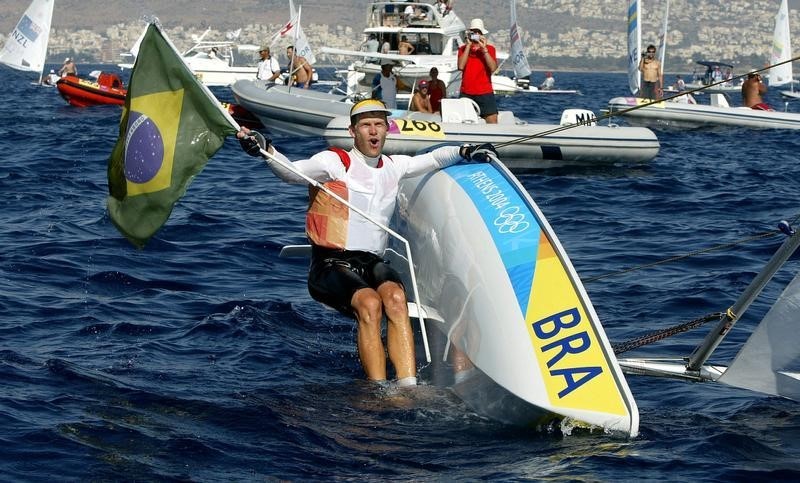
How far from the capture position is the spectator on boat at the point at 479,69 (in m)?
14.3

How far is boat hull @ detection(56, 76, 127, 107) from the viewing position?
26.3 meters

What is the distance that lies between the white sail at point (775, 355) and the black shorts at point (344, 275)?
5.51ft

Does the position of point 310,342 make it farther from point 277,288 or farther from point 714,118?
point 714,118

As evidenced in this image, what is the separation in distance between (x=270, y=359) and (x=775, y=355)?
2.62 m

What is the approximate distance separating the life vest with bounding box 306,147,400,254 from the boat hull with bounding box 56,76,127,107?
21.1 m

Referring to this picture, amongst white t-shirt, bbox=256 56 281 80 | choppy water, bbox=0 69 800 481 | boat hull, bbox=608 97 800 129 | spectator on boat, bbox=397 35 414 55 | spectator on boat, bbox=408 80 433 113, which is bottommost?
choppy water, bbox=0 69 800 481

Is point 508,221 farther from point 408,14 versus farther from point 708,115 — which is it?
point 408,14

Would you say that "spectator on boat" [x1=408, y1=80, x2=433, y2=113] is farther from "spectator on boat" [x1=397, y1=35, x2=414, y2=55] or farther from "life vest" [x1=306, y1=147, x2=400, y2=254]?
"life vest" [x1=306, y1=147, x2=400, y2=254]

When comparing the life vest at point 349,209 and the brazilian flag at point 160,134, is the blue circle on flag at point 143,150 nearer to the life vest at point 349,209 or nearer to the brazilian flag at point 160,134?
the brazilian flag at point 160,134

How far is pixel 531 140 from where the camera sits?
13797 millimetres

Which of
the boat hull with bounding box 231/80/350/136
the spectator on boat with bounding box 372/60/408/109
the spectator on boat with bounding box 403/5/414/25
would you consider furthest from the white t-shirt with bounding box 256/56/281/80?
the spectator on boat with bounding box 372/60/408/109

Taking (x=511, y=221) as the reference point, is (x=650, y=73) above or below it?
above

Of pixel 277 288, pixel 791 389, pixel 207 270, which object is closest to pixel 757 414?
pixel 791 389

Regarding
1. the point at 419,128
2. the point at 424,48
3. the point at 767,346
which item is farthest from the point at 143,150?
the point at 424,48
